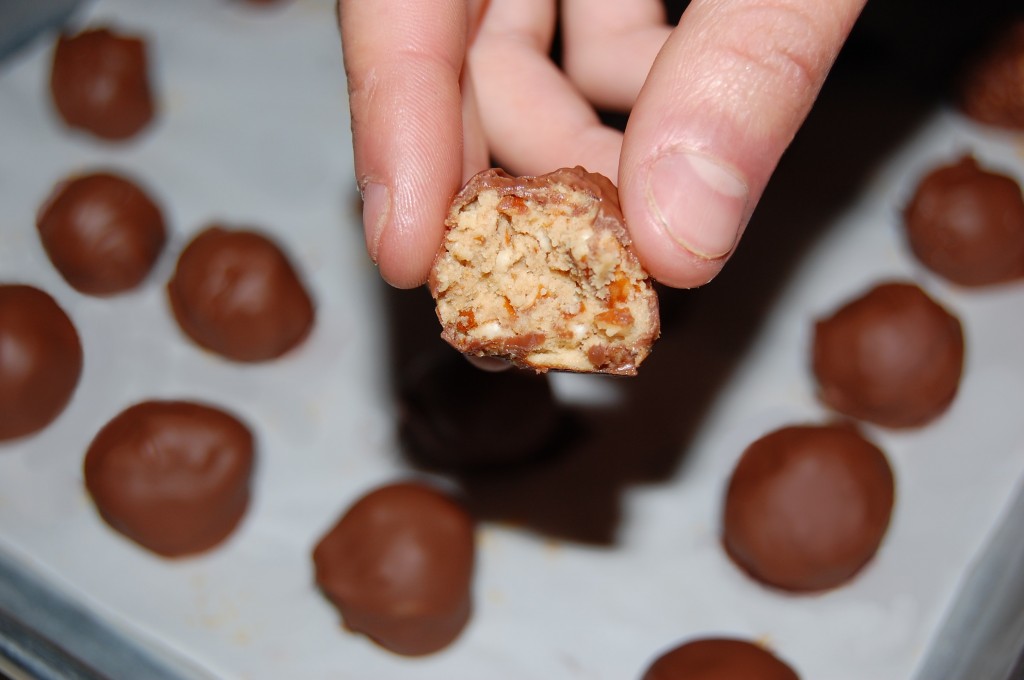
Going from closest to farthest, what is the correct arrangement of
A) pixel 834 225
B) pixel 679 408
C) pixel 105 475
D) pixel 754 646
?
1. pixel 754 646
2. pixel 105 475
3. pixel 679 408
4. pixel 834 225

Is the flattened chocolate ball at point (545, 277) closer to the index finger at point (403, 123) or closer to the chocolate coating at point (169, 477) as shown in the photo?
the index finger at point (403, 123)

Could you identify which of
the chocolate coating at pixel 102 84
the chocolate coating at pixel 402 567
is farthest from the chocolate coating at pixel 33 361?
the chocolate coating at pixel 402 567

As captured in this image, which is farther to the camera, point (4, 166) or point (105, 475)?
point (4, 166)

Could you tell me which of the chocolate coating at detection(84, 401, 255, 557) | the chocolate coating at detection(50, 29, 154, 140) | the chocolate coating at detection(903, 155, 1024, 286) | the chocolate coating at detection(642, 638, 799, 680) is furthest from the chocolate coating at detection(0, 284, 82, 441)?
the chocolate coating at detection(903, 155, 1024, 286)

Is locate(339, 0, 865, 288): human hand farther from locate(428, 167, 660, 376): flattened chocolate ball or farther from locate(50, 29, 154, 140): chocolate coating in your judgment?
locate(50, 29, 154, 140): chocolate coating

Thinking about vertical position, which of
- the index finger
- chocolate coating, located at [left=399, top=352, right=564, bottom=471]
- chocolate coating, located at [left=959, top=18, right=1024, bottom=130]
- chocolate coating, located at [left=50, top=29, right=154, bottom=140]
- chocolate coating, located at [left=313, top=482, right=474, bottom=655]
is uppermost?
the index finger

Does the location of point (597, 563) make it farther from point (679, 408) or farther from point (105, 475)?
point (105, 475)

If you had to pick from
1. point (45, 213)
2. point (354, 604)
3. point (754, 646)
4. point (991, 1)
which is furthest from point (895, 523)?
point (45, 213)
